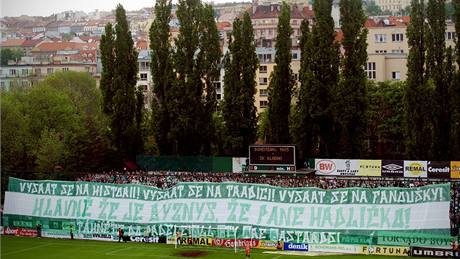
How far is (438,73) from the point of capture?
62062 millimetres

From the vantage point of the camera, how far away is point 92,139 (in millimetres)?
72688

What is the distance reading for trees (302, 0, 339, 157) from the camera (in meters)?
63.8

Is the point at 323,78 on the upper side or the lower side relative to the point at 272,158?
upper

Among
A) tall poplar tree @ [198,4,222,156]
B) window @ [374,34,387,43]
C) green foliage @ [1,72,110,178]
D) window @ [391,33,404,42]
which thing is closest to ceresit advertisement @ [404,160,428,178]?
tall poplar tree @ [198,4,222,156]

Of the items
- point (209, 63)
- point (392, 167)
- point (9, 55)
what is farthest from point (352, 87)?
point (9, 55)

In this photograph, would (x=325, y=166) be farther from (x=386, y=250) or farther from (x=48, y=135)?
(x=48, y=135)

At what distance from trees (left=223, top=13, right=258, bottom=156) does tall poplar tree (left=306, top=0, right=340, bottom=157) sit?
5657 millimetres

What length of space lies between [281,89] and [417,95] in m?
11.6

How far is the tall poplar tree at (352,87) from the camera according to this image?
63.0m

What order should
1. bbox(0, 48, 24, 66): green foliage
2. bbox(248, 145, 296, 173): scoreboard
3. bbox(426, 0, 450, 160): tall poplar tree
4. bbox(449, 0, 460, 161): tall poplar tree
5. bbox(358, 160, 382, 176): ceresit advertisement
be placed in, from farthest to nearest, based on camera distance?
bbox(0, 48, 24, 66): green foliage → bbox(426, 0, 450, 160): tall poplar tree → bbox(449, 0, 460, 161): tall poplar tree → bbox(358, 160, 382, 176): ceresit advertisement → bbox(248, 145, 296, 173): scoreboard

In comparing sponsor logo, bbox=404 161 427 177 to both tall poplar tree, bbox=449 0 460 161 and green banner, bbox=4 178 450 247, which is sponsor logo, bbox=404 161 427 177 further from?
green banner, bbox=4 178 450 247

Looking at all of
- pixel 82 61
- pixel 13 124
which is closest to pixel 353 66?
pixel 13 124

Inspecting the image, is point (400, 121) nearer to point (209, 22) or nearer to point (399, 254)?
point (209, 22)

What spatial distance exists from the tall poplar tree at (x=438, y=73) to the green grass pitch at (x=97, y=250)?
24560 mm
